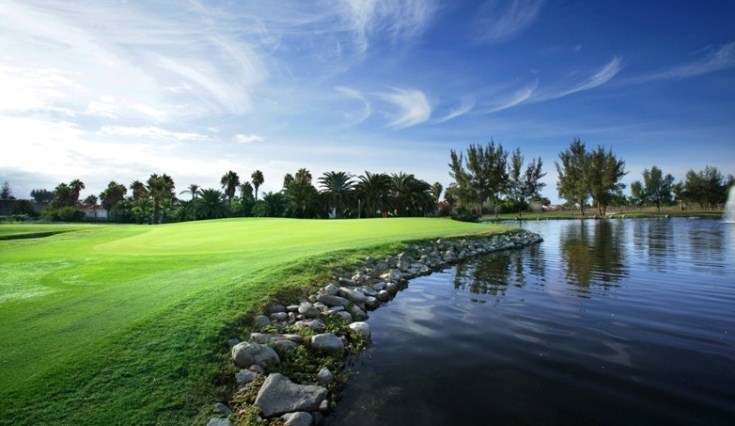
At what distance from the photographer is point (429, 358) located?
689 cm

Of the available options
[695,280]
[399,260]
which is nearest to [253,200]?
[399,260]

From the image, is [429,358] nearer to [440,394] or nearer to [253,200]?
[440,394]

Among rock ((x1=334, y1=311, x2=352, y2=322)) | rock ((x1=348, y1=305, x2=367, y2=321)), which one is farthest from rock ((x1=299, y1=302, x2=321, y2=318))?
rock ((x1=348, y1=305, x2=367, y2=321))

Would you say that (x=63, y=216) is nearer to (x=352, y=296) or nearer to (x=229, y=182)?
(x=229, y=182)

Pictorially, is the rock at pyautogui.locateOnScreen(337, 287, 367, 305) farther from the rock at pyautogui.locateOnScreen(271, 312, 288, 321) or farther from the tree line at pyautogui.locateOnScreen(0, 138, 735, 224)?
the tree line at pyautogui.locateOnScreen(0, 138, 735, 224)

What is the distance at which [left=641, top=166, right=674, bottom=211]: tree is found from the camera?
91125mm

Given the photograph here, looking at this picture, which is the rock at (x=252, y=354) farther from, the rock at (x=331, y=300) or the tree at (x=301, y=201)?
the tree at (x=301, y=201)

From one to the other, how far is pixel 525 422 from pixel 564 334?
364 cm

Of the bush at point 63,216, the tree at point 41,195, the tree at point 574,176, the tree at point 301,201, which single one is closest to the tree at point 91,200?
the tree at point 41,195

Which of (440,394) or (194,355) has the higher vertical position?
(194,355)

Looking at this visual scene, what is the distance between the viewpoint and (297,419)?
4.76 m

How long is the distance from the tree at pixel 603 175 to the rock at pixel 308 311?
276ft

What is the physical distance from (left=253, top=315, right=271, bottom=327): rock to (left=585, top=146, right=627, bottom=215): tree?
8522cm

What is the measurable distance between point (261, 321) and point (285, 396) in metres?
2.57
